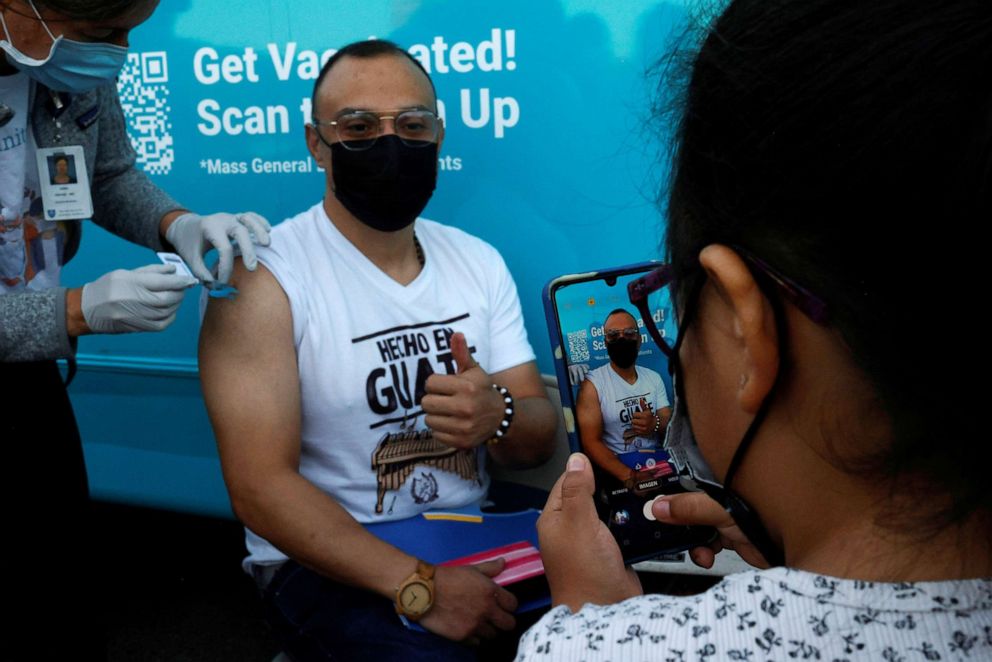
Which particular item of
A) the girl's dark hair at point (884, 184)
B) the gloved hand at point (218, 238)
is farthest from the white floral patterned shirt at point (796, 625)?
the gloved hand at point (218, 238)

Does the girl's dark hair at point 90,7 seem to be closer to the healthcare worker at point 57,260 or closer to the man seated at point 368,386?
the healthcare worker at point 57,260

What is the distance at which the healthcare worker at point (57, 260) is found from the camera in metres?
1.57

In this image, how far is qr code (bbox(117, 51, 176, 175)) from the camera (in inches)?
94.7

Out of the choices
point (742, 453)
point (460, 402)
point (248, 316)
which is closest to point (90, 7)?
point (248, 316)

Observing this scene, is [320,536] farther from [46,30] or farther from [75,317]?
[46,30]

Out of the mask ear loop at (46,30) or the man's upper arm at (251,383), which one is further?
the man's upper arm at (251,383)

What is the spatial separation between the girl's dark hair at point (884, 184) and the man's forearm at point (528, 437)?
1.26 m

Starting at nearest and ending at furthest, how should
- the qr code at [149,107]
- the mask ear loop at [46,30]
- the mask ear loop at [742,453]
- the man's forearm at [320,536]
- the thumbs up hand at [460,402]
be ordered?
the mask ear loop at [742,453] < the mask ear loop at [46,30] < the man's forearm at [320,536] < the thumbs up hand at [460,402] < the qr code at [149,107]

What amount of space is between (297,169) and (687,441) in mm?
1590

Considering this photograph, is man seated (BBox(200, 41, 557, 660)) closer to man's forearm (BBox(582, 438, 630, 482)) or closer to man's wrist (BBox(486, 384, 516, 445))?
man's wrist (BBox(486, 384, 516, 445))

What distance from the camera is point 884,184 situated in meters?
0.59

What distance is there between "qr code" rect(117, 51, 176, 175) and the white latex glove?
0.91 meters

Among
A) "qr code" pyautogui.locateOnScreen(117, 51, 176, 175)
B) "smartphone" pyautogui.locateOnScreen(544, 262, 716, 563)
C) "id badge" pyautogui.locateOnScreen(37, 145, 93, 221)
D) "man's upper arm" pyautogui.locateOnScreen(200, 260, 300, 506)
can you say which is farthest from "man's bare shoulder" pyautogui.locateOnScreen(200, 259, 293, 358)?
"qr code" pyautogui.locateOnScreen(117, 51, 176, 175)

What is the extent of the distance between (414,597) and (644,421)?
56 cm
